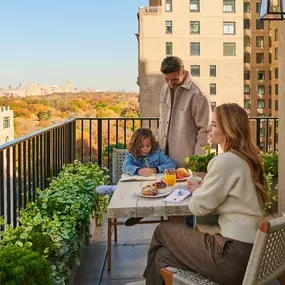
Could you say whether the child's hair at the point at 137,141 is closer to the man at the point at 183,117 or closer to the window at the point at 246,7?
the man at the point at 183,117

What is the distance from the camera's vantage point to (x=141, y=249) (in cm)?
392

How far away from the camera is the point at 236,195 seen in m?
2.05

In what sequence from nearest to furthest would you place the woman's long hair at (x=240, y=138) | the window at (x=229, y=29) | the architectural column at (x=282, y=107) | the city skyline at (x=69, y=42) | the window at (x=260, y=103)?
the woman's long hair at (x=240, y=138) → the architectural column at (x=282, y=107) → the city skyline at (x=69, y=42) → the window at (x=229, y=29) → the window at (x=260, y=103)

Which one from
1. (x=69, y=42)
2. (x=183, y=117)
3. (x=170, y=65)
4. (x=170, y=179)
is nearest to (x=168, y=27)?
(x=69, y=42)

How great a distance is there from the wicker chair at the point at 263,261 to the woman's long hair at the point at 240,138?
30 cm

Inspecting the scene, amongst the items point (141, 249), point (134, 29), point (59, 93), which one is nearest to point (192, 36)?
point (134, 29)

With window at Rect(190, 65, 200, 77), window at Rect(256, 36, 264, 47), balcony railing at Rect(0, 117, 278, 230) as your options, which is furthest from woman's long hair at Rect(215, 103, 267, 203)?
window at Rect(256, 36, 264, 47)

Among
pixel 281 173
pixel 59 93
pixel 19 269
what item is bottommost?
pixel 19 269

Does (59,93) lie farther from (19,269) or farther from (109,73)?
(19,269)

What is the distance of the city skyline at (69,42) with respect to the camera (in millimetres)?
43531

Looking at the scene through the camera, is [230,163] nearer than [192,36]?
Yes

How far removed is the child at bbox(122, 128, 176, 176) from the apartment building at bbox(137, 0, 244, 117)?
46816 mm

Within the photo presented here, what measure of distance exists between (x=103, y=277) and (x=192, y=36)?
5101cm

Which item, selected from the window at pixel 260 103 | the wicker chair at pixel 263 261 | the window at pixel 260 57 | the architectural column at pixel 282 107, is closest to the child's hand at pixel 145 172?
the architectural column at pixel 282 107
